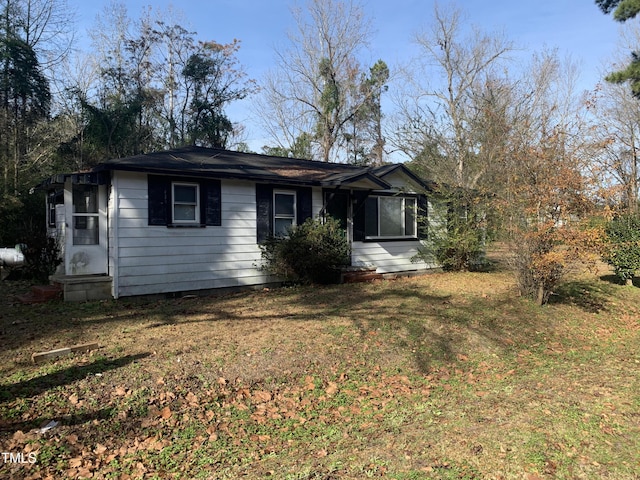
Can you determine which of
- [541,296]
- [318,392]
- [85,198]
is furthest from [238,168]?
[541,296]

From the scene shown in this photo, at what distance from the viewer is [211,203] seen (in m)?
9.44

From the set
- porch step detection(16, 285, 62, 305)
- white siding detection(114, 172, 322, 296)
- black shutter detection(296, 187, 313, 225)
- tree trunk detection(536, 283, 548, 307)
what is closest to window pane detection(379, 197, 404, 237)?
black shutter detection(296, 187, 313, 225)

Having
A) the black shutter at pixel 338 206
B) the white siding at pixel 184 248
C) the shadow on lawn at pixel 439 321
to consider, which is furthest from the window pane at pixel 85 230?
the black shutter at pixel 338 206

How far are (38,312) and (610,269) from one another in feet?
48.7

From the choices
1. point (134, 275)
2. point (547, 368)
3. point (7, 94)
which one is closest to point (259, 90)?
point (7, 94)

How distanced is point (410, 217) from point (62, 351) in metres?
9.98

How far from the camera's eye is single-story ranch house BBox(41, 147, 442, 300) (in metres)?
8.38

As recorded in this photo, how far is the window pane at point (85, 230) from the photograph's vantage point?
8562 millimetres

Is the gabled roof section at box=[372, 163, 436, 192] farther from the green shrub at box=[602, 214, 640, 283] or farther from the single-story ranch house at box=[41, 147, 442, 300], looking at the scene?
the green shrub at box=[602, 214, 640, 283]

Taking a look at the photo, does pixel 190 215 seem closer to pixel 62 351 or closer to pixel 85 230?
pixel 85 230

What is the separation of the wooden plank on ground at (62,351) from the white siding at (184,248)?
3.16 m

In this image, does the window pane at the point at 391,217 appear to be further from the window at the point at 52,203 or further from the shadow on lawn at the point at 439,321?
the window at the point at 52,203

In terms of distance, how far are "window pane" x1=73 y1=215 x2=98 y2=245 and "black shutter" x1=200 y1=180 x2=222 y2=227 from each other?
211 centimetres

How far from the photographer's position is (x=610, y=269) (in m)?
13.2
